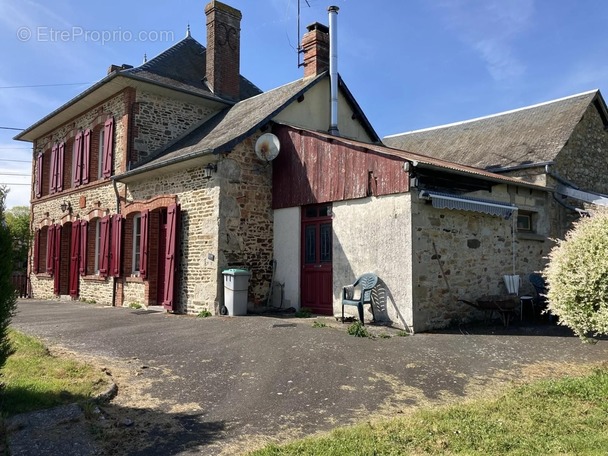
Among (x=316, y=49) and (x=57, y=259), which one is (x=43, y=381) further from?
(x=57, y=259)

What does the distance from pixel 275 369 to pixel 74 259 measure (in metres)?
12.2

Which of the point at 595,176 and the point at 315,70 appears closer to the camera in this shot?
the point at 315,70

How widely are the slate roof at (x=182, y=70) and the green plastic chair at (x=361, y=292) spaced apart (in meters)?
8.11

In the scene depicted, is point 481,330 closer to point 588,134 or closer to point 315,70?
point 315,70

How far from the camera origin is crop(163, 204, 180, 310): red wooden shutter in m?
11.3

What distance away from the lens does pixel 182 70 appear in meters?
15.3

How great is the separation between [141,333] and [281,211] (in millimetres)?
4396

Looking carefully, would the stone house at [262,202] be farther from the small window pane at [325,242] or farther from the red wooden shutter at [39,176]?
the red wooden shutter at [39,176]

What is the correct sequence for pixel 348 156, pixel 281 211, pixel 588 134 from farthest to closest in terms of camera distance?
1. pixel 588 134
2. pixel 281 211
3. pixel 348 156

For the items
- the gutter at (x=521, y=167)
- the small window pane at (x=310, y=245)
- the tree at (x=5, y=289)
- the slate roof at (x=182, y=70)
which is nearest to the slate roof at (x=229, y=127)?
the slate roof at (x=182, y=70)

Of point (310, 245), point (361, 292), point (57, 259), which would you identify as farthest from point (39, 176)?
point (361, 292)

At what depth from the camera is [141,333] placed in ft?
27.6

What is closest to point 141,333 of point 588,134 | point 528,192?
point 528,192

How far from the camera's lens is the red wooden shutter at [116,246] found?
1335 centimetres
